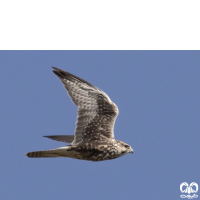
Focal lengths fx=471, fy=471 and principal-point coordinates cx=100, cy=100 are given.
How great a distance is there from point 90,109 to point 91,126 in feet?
1.36

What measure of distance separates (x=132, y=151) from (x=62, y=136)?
6.87ft

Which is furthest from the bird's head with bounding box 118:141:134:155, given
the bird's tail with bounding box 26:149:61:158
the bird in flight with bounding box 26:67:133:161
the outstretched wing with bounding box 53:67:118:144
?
the bird's tail with bounding box 26:149:61:158

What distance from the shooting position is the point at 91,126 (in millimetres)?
11398

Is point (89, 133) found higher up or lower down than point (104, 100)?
lower down

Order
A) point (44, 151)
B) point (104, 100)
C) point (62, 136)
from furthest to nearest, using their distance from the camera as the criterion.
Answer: point (62, 136) < point (104, 100) < point (44, 151)

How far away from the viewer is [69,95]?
1147 centimetres

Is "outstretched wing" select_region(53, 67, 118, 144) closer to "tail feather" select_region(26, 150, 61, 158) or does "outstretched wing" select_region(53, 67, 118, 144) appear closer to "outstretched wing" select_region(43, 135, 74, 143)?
"tail feather" select_region(26, 150, 61, 158)

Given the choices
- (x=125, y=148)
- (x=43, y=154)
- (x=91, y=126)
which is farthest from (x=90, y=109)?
(x=43, y=154)

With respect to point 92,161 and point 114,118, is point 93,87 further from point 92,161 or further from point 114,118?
point 92,161

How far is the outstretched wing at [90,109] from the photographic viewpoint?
11336mm

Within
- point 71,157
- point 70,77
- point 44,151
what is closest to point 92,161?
point 71,157

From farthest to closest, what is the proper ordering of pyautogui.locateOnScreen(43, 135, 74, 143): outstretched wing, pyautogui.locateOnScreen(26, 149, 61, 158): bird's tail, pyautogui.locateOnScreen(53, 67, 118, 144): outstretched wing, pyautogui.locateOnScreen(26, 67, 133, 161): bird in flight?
pyautogui.locateOnScreen(43, 135, 74, 143): outstretched wing
pyautogui.locateOnScreen(53, 67, 118, 144): outstretched wing
pyautogui.locateOnScreen(26, 67, 133, 161): bird in flight
pyautogui.locateOnScreen(26, 149, 61, 158): bird's tail

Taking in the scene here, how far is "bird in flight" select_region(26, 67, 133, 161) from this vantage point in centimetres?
1116

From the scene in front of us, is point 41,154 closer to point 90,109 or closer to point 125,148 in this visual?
point 90,109
